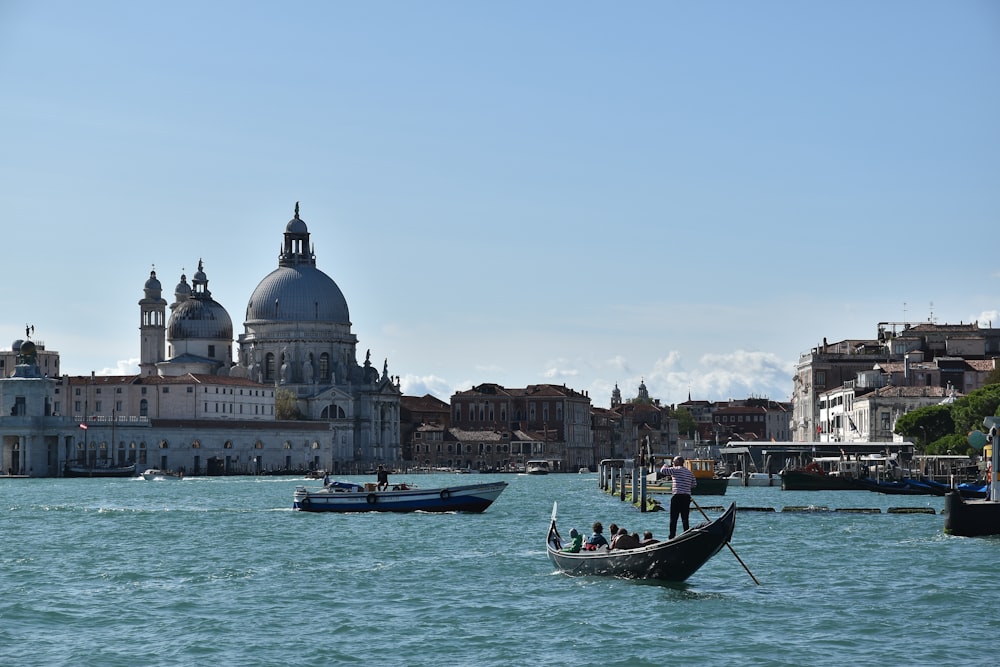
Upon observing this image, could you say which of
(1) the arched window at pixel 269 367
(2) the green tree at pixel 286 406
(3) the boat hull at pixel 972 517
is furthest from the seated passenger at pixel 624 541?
(1) the arched window at pixel 269 367

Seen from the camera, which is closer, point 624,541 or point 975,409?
point 624,541

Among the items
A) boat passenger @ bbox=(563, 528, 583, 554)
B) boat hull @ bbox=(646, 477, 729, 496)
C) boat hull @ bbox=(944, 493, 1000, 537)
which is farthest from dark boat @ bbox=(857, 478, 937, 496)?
boat passenger @ bbox=(563, 528, 583, 554)

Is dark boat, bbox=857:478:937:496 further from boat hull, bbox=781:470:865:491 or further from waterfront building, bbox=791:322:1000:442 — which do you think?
waterfront building, bbox=791:322:1000:442

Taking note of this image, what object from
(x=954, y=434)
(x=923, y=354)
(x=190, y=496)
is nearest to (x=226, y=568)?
(x=190, y=496)

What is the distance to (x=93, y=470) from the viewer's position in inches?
5049

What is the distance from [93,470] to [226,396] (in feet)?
74.6

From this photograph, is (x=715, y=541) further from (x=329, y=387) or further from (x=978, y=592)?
(x=329, y=387)

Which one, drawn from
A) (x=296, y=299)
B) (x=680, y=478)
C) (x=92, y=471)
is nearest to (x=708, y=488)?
(x=680, y=478)

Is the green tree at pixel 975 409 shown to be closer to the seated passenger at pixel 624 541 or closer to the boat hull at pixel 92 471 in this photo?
the seated passenger at pixel 624 541

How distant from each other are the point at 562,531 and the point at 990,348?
86.2m

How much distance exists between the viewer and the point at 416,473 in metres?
164

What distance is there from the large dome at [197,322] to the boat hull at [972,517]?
417ft

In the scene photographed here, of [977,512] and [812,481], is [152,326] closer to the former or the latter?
[812,481]

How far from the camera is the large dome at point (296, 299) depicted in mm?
165750
